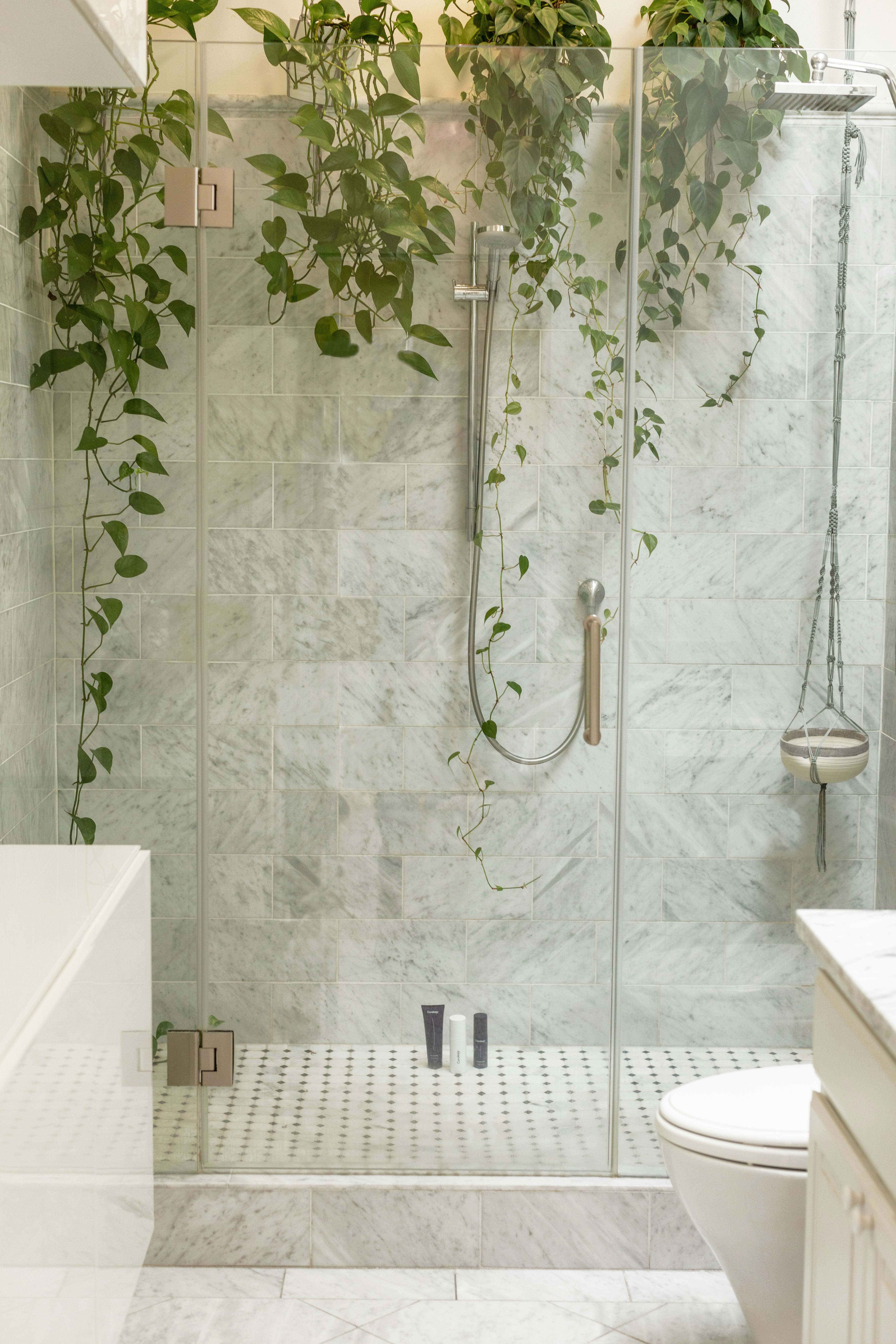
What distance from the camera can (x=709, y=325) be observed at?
213 centimetres

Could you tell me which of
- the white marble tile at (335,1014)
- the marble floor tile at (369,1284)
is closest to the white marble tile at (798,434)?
the white marble tile at (335,1014)

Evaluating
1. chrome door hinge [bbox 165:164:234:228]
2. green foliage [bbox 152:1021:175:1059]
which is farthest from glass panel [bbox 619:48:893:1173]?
green foliage [bbox 152:1021:175:1059]

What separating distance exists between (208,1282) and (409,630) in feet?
3.93

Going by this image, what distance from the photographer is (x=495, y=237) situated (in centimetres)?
208

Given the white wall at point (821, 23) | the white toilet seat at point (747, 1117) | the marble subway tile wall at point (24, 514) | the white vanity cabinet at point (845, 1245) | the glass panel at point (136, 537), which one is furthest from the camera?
the white wall at point (821, 23)

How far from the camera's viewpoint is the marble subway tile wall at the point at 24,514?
1889mm

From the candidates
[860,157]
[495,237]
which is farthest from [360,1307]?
[860,157]

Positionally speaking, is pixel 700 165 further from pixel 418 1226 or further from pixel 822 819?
pixel 418 1226

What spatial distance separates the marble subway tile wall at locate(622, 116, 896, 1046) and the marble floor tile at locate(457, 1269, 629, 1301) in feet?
1.42

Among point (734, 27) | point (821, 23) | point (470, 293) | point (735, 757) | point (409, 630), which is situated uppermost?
point (821, 23)

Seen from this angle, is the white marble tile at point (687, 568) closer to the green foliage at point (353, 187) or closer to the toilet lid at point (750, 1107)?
the green foliage at point (353, 187)

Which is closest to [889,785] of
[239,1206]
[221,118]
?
[239,1206]

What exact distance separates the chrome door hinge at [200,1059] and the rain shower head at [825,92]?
74.8 inches

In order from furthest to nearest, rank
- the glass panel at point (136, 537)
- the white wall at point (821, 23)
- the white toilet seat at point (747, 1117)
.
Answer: the white wall at point (821, 23) → the glass panel at point (136, 537) → the white toilet seat at point (747, 1117)
